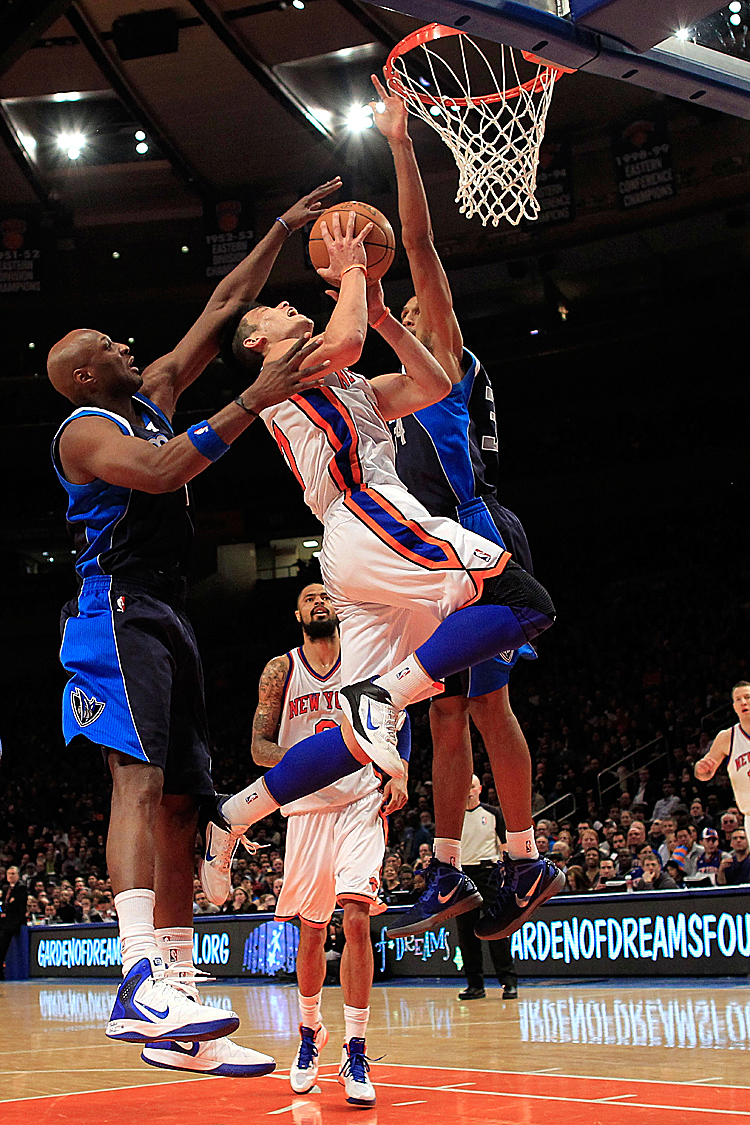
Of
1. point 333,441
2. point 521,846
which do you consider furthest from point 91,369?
point 521,846

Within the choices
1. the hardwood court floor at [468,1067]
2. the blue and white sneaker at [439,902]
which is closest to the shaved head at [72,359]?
the blue and white sneaker at [439,902]

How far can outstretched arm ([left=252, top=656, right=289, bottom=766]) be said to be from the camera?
24.0ft

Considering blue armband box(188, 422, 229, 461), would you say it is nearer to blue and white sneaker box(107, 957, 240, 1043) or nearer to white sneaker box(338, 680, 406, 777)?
white sneaker box(338, 680, 406, 777)

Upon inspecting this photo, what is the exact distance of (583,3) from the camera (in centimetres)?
472

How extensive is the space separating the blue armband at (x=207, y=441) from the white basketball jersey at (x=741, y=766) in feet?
25.8

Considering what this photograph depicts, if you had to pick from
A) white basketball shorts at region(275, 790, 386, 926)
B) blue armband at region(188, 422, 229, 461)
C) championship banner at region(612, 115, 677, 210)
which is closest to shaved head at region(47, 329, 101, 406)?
blue armband at region(188, 422, 229, 461)

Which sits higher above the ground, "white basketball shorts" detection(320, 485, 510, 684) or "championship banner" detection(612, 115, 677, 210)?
"championship banner" detection(612, 115, 677, 210)

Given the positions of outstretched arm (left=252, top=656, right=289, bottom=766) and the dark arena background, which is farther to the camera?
the dark arena background

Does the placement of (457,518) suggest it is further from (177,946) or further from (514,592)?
(177,946)

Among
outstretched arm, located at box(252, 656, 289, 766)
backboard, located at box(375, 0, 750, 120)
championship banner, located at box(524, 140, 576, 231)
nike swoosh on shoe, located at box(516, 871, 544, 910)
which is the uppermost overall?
championship banner, located at box(524, 140, 576, 231)

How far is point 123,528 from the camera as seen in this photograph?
4.78 m

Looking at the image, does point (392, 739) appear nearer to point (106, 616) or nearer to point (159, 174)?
point (106, 616)

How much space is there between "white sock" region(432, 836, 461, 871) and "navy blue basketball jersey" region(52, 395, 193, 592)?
70.2 inches

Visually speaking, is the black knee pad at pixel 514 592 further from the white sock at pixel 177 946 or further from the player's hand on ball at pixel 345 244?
the white sock at pixel 177 946
